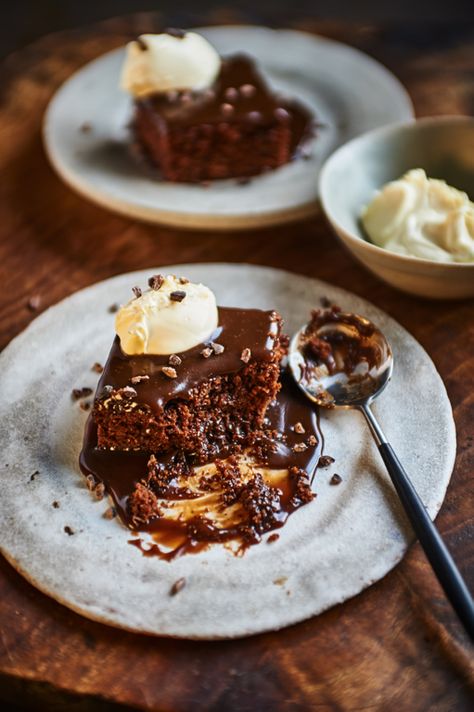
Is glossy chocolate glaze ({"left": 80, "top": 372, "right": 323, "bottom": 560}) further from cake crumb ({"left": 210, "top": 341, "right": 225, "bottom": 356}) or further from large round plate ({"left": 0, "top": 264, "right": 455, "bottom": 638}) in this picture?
cake crumb ({"left": 210, "top": 341, "right": 225, "bottom": 356})

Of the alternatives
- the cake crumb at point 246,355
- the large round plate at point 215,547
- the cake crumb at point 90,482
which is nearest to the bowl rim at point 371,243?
the large round plate at point 215,547

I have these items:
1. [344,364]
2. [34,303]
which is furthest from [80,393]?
[344,364]

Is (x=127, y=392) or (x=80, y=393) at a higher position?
(x=127, y=392)

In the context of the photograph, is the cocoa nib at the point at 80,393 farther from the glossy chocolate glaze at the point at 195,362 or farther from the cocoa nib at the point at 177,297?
the cocoa nib at the point at 177,297

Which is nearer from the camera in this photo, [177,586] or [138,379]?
[177,586]

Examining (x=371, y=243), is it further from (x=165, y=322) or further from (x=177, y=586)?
(x=177, y=586)

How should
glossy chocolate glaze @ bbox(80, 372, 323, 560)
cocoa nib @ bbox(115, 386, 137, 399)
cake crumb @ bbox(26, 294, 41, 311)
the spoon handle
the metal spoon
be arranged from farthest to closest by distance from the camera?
cake crumb @ bbox(26, 294, 41, 311) → the metal spoon → cocoa nib @ bbox(115, 386, 137, 399) → glossy chocolate glaze @ bbox(80, 372, 323, 560) → the spoon handle

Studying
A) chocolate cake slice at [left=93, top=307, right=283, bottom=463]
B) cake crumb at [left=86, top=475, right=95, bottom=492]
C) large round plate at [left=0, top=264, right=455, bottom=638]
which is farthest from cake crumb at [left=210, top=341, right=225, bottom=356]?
cake crumb at [left=86, top=475, right=95, bottom=492]
